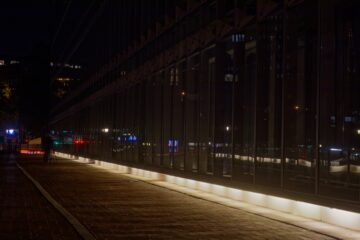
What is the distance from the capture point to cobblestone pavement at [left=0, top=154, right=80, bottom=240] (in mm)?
12305

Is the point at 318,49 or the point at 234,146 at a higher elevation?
the point at 318,49

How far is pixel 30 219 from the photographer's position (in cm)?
1457

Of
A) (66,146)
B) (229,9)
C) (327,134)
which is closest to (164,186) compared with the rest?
(229,9)

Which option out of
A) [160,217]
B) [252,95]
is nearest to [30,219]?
[160,217]

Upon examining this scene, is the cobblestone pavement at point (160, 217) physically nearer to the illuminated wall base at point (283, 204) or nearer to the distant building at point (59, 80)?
the illuminated wall base at point (283, 204)

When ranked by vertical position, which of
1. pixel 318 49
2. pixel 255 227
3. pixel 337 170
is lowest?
pixel 255 227

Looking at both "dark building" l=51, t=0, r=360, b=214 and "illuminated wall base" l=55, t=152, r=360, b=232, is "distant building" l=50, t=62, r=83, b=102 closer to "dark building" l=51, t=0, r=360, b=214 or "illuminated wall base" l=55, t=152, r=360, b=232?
"dark building" l=51, t=0, r=360, b=214

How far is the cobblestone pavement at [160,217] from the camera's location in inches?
498

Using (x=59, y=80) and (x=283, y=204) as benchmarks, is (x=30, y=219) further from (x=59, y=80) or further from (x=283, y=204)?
(x=59, y=80)

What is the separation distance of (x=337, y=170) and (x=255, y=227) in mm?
2843

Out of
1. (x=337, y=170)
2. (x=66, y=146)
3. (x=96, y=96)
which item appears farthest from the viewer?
(x=66, y=146)

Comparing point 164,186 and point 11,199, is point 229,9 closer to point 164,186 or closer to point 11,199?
point 164,186

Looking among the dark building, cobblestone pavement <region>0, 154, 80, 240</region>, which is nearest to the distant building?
the dark building

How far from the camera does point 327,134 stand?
615 inches
